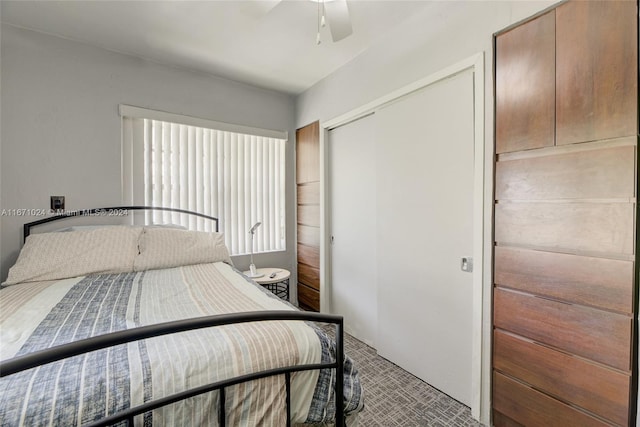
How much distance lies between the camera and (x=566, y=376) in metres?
1.23

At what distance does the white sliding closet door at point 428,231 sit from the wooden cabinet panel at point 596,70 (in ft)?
1.43

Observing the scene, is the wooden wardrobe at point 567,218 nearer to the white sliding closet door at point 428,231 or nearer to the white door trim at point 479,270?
the white door trim at point 479,270

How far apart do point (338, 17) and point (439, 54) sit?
30.0 inches

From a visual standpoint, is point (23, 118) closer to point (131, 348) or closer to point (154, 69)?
point (154, 69)

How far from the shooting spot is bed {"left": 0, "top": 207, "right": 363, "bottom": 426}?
715mm

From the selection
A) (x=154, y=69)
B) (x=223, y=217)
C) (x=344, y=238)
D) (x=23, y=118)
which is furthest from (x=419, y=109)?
(x=23, y=118)

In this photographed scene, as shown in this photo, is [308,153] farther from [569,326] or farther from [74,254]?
[569,326]

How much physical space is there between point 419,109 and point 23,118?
292cm

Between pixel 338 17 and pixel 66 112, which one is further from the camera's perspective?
pixel 66 112

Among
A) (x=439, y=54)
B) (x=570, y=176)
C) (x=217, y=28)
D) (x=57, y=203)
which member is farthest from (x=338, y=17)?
(x=57, y=203)

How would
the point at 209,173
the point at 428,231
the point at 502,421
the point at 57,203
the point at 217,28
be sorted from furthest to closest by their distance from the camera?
the point at 209,173
the point at 57,203
the point at 217,28
the point at 428,231
the point at 502,421

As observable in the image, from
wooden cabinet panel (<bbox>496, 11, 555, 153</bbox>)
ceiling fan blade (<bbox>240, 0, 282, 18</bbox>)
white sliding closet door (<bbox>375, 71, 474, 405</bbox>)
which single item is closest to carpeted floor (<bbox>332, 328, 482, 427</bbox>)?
white sliding closet door (<bbox>375, 71, 474, 405</bbox>)

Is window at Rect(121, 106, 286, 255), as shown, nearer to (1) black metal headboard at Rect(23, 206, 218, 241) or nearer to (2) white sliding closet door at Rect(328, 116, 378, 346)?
(1) black metal headboard at Rect(23, 206, 218, 241)

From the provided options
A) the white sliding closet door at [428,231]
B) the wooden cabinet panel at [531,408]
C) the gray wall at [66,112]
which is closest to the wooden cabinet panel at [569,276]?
the white sliding closet door at [428,231]
